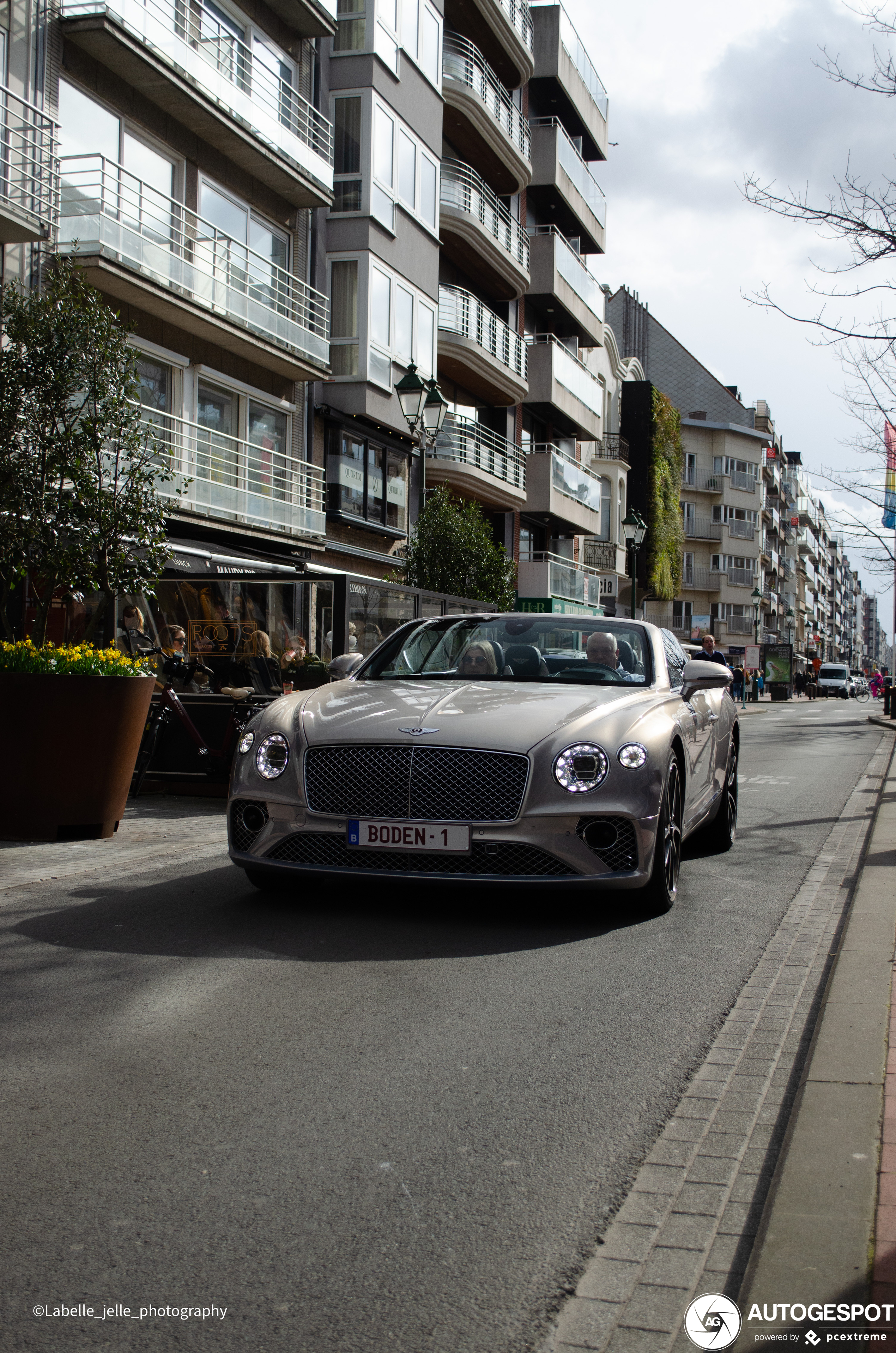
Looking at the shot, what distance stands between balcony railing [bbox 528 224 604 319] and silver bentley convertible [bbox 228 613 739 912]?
36734 millimetres

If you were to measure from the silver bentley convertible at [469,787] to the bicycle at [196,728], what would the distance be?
4659mm

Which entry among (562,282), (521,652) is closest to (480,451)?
(562,282)

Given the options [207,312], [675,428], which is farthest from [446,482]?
[675,428]

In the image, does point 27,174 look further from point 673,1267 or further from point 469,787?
point 673,1267

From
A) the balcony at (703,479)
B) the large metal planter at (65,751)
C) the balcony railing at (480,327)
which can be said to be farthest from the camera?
the balcony at (703,479)

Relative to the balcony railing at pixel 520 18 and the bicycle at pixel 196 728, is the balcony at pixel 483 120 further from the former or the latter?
the bicycle at pixel 196 728

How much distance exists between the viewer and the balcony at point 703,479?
84.0 metres

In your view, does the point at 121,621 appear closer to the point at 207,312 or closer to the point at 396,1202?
the point at 207,312

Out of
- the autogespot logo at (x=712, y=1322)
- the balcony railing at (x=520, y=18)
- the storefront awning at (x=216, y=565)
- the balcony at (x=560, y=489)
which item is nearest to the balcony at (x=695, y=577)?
the balcony at (x=560, y=489)

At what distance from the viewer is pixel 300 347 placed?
24.8m

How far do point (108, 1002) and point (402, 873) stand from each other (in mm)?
1624

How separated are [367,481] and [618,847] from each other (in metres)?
23.1

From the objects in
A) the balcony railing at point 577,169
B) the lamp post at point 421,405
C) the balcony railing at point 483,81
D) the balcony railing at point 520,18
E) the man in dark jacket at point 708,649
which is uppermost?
the balcony railing at point 520,18

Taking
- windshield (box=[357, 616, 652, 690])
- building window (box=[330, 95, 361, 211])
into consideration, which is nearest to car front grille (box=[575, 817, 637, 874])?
windshield (box=[357, 616, 652, 690])
